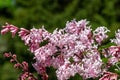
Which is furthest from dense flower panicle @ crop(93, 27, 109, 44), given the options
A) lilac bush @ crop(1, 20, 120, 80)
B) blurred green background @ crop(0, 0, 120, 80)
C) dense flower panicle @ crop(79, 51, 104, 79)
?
blurred green background @ crop(0, 0, 120, 80)

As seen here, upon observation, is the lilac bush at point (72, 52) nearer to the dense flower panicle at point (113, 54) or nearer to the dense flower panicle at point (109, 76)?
the dense flower panicle at point (113, 54)

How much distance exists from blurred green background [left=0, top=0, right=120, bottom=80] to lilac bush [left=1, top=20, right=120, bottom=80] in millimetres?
6311

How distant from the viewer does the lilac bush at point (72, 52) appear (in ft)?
13.0

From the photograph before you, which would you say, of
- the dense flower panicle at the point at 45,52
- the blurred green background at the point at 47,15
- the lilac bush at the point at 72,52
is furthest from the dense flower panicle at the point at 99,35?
the blurred green background at the point at 47,15

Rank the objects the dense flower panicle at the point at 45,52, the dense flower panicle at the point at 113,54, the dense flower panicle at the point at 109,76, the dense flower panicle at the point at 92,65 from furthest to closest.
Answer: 1. the dense flower panicle at the point at 45,52
2. the dense flower panicle at the point at 92,65
3. the dense flower panicle at the point at 113,54
4. the dense flower panicle at the point at 109,76

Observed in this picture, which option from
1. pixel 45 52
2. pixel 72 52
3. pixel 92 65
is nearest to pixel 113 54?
pixel 92 65

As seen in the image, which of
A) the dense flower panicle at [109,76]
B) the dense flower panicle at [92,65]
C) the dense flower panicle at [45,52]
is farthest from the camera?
the dense flower panicle at [45,52]

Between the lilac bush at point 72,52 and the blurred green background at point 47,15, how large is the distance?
6.31 m

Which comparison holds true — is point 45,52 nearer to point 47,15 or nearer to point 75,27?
point 75,27

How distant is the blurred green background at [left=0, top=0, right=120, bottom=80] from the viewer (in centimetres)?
1070

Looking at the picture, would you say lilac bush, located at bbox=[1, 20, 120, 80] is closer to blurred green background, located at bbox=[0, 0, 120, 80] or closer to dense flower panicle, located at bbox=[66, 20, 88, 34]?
dense flower panicle, located at bbox=[66, 20, 88, 34]

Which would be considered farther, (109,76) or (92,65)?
(92,65)

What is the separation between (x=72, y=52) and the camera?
4012 mm

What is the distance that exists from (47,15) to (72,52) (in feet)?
23.9
